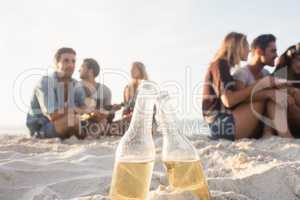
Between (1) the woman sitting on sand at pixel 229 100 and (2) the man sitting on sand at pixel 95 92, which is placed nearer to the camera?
(1) the woman sitting on sand at pixel 229 100

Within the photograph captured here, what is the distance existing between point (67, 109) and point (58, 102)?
0.13m

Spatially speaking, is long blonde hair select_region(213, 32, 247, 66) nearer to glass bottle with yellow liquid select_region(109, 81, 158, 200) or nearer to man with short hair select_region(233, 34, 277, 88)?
man with short hair select_region(233, 34, 277, 88)

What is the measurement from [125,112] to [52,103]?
1194 millimetres

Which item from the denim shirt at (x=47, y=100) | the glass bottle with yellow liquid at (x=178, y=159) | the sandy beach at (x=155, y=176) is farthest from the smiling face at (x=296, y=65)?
the glass bottle with yellow liquid at (x=178, y=159)

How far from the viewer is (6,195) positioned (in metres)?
1.85

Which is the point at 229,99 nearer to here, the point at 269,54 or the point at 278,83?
the point at 278,83

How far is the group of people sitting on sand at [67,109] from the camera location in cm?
442

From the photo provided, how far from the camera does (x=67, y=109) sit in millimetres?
4500

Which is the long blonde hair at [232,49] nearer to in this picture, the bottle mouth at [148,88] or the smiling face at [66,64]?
the smiling face at [66,64]

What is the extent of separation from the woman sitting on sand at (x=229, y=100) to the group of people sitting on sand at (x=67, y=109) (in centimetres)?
140

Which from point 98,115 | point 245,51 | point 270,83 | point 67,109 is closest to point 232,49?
point 245,51

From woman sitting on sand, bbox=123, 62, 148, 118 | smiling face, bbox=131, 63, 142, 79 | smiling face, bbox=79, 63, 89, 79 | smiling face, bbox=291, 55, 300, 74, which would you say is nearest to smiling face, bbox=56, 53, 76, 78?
smiling face, bbox=79, 63, 89, 79

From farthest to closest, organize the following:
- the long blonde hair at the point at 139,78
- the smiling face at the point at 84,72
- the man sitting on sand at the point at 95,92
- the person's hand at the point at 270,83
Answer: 1. the long blonde hair at the point at 139,78
2. the smiling face at the point at 84,72
3. the man sitting on sand at the point at 95,92
4. the person's hand at the point at 270,83

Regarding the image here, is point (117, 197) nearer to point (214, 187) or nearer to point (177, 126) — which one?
point (177, 126)
